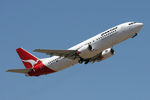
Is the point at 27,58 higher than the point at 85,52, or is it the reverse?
the point at 27,58

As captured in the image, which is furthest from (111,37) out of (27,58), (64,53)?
(27,58)

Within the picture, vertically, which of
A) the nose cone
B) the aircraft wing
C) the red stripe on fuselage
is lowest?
the red stripe on fuselage

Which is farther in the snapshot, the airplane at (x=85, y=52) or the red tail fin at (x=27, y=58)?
the red tail fin at (x=27, y=58)

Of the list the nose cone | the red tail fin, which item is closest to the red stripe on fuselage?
the red tail fin

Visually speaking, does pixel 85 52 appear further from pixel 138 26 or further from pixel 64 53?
pixel 138 26

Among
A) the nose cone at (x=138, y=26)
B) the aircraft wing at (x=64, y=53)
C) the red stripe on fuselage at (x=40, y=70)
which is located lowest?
the red stripe on fuselage at (x=40, y=70)

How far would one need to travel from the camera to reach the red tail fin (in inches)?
3211

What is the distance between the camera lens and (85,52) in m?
71.1

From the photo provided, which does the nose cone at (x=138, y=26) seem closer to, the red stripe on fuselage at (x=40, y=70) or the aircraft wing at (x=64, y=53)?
the aircraft wing at (x=64, y=53)

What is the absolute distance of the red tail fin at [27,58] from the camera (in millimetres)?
81562

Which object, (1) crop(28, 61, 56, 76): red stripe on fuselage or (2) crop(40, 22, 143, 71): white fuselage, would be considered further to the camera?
(1) crop(28, 61, 56, 76): red stripe on fuselage

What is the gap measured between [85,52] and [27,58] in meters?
17.5

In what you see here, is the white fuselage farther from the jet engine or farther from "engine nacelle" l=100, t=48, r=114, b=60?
"engine nacelle" l=100, t=48, r=114, b=60

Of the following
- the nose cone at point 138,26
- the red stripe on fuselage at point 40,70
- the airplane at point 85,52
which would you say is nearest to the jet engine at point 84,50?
the airplane at point 85,52
